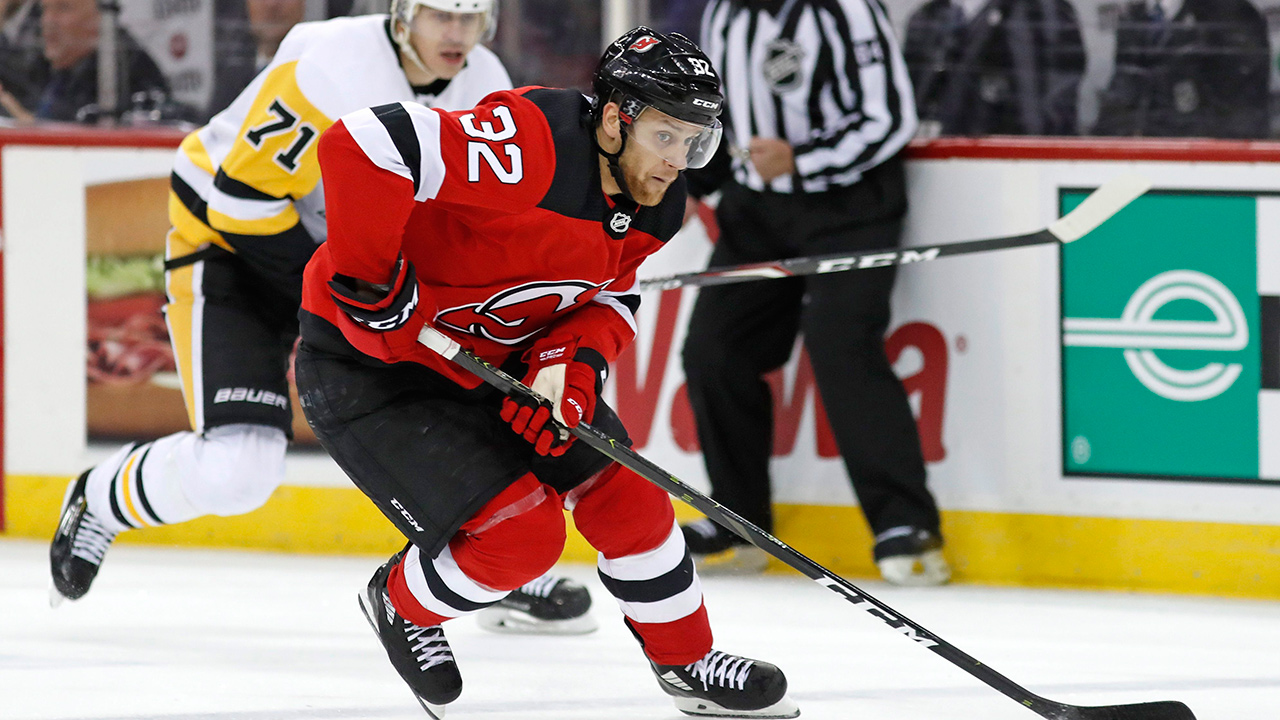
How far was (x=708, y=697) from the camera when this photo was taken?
8.11ft

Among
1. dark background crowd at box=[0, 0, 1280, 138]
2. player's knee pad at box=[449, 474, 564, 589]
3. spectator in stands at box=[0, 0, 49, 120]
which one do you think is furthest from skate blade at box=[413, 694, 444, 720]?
spectator in stands at box=[0, 0, 49, 120]

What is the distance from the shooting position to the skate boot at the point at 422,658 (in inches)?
94.0

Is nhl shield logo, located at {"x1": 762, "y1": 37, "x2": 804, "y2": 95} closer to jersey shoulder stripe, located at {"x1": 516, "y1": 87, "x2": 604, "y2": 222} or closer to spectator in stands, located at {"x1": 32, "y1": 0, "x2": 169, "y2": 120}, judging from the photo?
jersey shoulder stripe, located at {"x1": 516, "y1": 87, "x2": 604, "y2": 222}

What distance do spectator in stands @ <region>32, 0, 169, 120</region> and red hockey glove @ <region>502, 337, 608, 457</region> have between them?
81.0 inches

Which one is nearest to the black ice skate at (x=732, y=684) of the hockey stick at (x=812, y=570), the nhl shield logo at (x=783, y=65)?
the hockey stick at (x=812, y=570)

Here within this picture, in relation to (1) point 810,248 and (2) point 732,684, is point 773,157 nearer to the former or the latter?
(1) point 810,248

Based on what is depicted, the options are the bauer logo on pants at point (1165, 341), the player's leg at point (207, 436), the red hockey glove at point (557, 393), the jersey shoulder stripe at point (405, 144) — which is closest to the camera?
the jersey shoulder stripe at point (405, 144)

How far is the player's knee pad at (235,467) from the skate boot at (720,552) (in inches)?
39.5

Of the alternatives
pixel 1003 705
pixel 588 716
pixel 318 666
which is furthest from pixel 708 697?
pixel 318 666

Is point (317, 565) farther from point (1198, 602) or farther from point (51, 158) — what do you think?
point (1198, 602)

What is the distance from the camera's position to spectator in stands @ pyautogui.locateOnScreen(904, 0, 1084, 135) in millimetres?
3598

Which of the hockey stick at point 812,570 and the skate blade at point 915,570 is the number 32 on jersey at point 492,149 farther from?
the skate blade at point 915,570

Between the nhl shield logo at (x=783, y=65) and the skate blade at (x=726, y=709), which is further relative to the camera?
the nhl shield logo at (x=783, y=65)

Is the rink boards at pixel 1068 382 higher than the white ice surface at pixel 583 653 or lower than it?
higher
